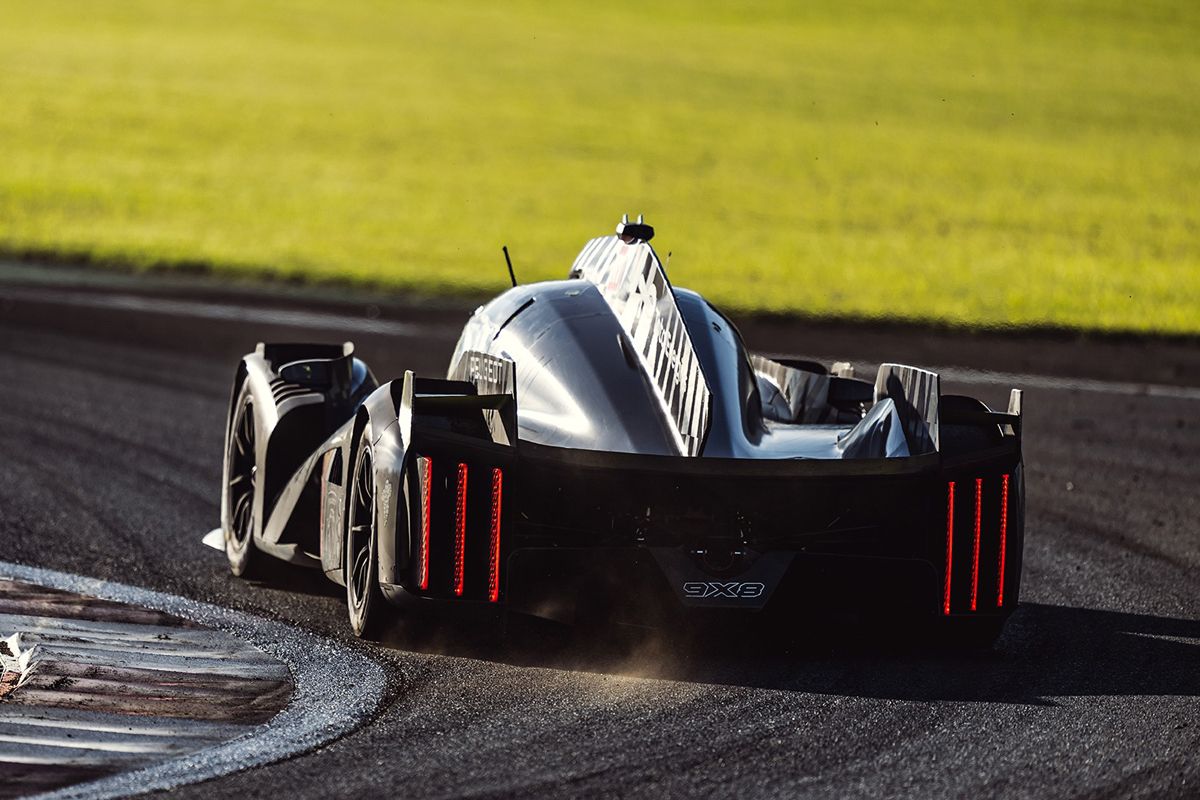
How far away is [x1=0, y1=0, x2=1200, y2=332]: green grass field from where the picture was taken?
75.7ft

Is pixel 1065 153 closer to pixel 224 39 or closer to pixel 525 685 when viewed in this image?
pixel 224 39

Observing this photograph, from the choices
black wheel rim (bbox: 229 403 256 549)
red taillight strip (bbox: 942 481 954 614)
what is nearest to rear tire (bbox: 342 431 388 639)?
black wheel rim (bbox: 229 403 256 549)

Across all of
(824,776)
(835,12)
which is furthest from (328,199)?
(835,12)

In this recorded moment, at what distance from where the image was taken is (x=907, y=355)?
1703 centimetres

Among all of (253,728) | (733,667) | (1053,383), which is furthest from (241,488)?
(1053,383)

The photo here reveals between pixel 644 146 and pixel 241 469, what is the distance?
84.7 feet

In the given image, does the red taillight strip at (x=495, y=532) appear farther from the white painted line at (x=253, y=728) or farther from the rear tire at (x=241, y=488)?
the rear tire at (x=241, y=488)

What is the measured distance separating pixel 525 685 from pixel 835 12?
52.3 metres

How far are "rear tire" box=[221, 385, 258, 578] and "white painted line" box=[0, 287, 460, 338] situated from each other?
8.30m

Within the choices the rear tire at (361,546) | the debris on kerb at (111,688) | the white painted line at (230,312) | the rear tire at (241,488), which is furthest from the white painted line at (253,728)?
the white painted line at (230,312)

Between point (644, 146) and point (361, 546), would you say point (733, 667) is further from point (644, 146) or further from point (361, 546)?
point (644, 146)

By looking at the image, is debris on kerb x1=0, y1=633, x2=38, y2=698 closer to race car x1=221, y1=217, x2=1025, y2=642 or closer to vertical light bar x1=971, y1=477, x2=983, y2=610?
race car x1=221, y1=217, x2=1025, y2=642

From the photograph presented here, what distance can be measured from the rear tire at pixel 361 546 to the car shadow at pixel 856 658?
0.14 metres

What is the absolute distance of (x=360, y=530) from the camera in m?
7.12
